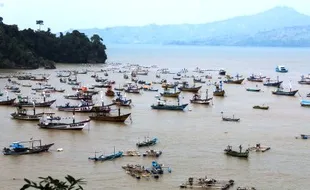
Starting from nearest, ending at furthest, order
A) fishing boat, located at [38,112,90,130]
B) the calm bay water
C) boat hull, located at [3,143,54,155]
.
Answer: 1. the calm bay water
2. boat hull, located at [3,143,54,155]
3. fishing boat, located at [38,112,90,130]

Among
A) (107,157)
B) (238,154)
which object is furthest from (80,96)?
(238,154)

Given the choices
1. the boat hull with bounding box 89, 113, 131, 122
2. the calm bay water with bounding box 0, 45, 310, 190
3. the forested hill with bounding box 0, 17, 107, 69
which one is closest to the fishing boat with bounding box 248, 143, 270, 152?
the calm bay water with bounding box 0, 45, 310, 190

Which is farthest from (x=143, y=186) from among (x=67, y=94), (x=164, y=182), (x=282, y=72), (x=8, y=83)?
(x=282, y=72)

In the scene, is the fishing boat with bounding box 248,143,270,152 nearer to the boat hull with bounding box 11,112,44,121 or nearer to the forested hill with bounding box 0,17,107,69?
the boat hull with bounding box 11,112,44,121

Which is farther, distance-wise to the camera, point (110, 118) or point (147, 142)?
point (110, 118)

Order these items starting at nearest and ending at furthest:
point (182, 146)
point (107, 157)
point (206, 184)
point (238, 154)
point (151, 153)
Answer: point (206, 184), point (107, 157), point (151, 153), point (238, 154), point (182, 146)

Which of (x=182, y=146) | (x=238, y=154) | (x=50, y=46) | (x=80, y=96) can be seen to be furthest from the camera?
(x=50, y=46)

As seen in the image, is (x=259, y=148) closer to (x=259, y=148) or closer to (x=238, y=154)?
(x=259, y=148)

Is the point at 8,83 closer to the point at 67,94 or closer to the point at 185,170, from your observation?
the point at 67,94

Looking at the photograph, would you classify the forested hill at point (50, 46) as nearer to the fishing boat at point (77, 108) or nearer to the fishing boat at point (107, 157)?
the fishing boat at point (77, 108)
